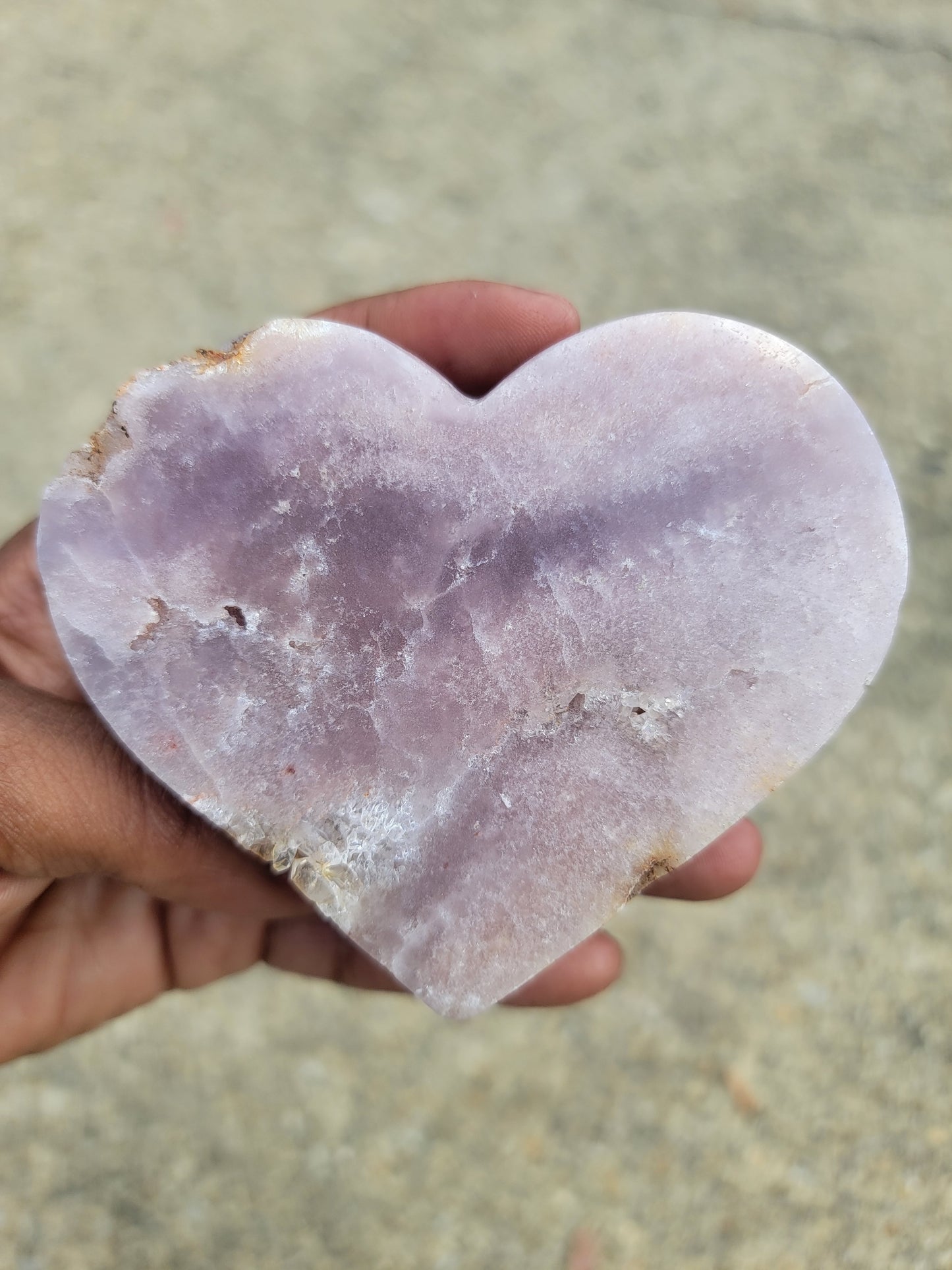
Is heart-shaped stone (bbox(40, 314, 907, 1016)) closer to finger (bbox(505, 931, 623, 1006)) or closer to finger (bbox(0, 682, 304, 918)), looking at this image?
finger (bbox(0, 682, 304, 918))

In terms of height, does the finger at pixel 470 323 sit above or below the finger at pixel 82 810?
above

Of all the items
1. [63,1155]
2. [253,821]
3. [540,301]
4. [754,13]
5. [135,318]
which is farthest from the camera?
[754,13]

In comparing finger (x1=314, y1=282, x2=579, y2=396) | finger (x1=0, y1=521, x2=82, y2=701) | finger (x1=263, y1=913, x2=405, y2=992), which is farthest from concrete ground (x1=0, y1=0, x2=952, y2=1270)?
finger (x1=314, y1=282, x2=579, y2=396)

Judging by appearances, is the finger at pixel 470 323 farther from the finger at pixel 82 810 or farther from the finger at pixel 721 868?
the finger at pixel 721 868

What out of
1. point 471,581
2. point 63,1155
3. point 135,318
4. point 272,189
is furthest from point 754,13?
point 63,1155

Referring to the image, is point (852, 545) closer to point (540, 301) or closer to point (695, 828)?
point (695, 828)

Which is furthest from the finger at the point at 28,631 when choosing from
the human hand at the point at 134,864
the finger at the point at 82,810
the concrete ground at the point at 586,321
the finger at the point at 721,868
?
the finger at the point at 721,868
